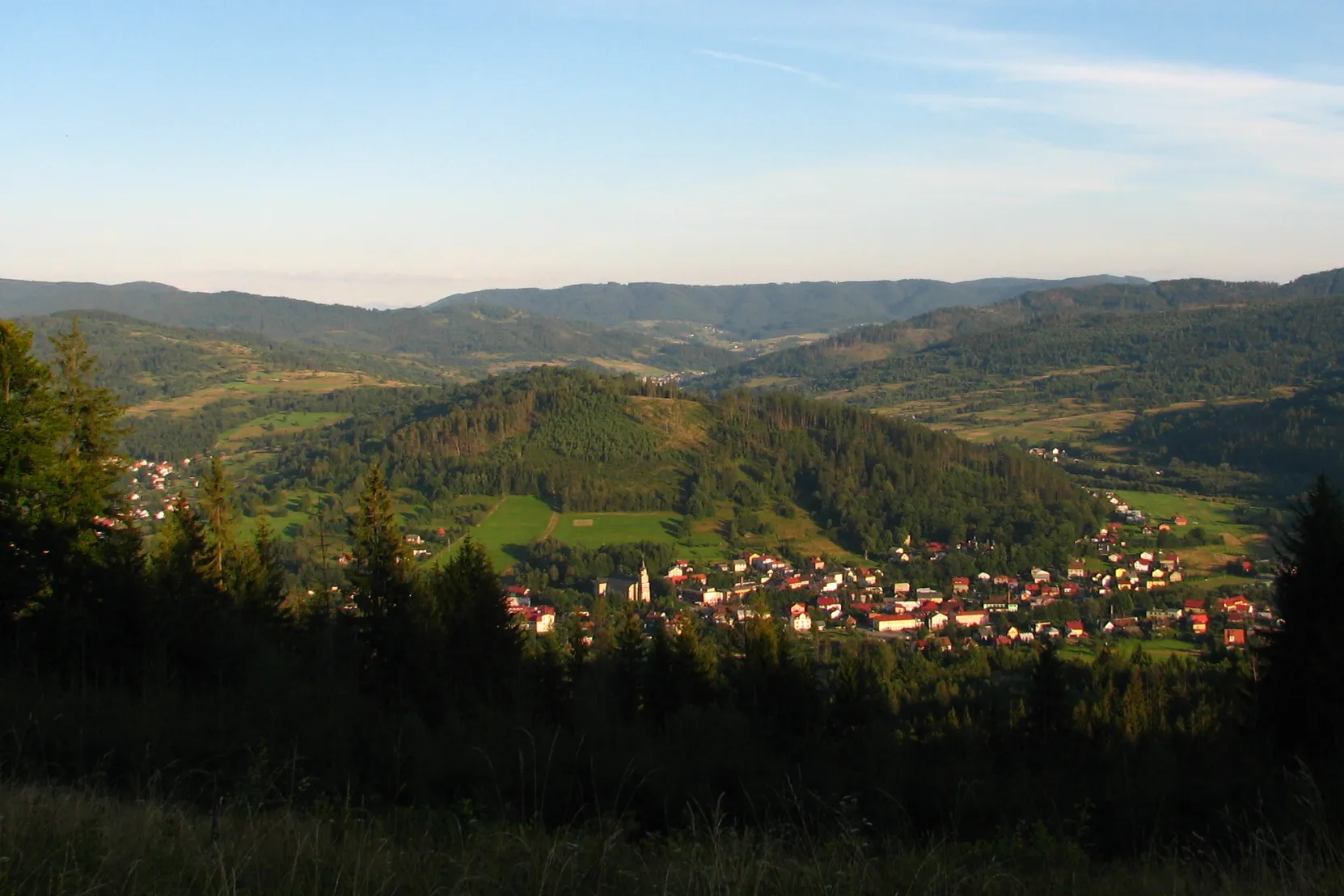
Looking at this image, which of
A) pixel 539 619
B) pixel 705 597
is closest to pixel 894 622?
pixel 705 597

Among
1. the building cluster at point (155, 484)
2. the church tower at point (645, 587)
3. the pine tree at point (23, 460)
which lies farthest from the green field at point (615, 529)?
the pine tree at point (23, 460)

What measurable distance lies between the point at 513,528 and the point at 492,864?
45405 millimetres

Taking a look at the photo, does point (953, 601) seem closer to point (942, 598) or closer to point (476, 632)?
point (942, 598)

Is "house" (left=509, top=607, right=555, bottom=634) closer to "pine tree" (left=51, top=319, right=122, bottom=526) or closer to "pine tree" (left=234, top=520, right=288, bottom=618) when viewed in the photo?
"pine tree" (left=234, top=520, right=288, bottom=618)

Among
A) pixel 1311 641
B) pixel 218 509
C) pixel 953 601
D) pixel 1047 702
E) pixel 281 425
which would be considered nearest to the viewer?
pixel 1311 641

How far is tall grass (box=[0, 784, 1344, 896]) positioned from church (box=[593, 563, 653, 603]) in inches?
1160

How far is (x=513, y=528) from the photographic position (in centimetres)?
4816

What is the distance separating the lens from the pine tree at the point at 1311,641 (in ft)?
32.9

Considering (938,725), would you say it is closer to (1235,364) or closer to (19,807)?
(19,807)

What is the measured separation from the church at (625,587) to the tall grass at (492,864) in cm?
2946

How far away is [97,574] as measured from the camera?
12242 mm

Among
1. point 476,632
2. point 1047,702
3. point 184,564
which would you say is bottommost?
point 1047,702

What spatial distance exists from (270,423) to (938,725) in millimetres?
80073

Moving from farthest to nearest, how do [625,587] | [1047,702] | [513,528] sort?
[513,528], [625,587], [1047,702]
